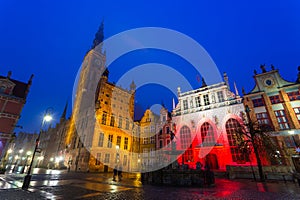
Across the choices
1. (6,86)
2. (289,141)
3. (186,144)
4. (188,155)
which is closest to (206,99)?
(186,144)

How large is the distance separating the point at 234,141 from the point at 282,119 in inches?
306

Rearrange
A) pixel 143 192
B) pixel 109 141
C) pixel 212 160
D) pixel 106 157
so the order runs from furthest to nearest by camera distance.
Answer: pixel 109 141 < pixel 106 157 < pixel 212 160 < pixel 143 192

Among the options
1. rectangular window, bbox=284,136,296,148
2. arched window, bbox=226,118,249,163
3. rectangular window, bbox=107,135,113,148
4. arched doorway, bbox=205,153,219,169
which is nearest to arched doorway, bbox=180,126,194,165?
arched doorway, bbox=205,153,219,169

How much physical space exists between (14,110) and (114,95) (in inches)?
925

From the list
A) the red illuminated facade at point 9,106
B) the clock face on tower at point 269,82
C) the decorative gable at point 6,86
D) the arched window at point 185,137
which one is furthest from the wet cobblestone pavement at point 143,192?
the decorative gable at point 6,86

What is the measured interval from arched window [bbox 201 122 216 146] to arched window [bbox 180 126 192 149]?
272cm

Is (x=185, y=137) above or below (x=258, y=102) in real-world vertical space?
below

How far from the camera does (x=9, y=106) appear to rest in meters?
26.8

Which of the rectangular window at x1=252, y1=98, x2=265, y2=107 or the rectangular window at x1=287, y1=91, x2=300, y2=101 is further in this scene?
the rectangular window at x1=252, y1=98, x2=265, y2=107

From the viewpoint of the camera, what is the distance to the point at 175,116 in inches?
1304

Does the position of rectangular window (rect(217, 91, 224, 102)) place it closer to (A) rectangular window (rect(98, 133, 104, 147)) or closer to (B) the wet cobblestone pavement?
(B) the wet cobblestone pavement

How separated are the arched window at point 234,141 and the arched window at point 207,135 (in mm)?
2664

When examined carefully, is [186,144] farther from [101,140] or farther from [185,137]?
[101,140]

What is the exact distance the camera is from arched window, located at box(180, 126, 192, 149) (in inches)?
1155
